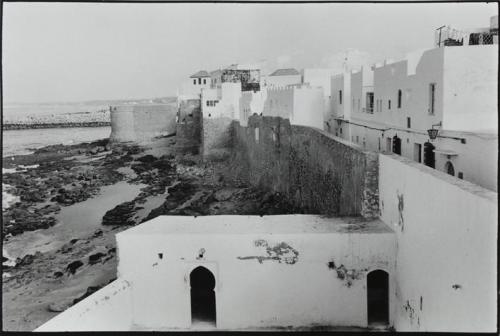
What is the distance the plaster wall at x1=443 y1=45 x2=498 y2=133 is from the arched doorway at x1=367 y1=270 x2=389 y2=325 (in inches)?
150

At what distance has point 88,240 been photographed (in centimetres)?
2188

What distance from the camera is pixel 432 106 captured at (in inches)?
511

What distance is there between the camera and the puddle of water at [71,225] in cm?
2173

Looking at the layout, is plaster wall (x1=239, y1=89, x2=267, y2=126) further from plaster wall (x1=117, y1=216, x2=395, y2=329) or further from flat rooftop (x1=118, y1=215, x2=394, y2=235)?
plaster wall (x1=117, y1=216, x2=395, y2=329)

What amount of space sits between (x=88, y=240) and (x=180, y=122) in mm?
23593

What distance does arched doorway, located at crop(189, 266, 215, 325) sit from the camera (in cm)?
1233

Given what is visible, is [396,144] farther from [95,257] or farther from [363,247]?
[95,257]

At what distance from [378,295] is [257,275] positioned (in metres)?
2.92

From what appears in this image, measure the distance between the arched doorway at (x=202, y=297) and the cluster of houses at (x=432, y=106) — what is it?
5.43m

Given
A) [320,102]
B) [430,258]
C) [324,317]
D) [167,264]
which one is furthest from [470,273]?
[320,102]

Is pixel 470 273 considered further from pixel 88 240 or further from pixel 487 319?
pixel 88 240

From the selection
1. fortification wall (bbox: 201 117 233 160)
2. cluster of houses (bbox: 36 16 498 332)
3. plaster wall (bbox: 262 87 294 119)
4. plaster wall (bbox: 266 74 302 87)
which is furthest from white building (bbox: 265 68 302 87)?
cluster of houses (bbox: 36 16 498 332)

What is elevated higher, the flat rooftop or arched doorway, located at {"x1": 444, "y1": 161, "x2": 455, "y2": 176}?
arched doorway, located at {"x1": 444, "y1": 161, "x2": 455, "y2": 176}

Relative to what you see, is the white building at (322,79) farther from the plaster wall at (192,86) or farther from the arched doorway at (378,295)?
the plaster wall at (192,86)
